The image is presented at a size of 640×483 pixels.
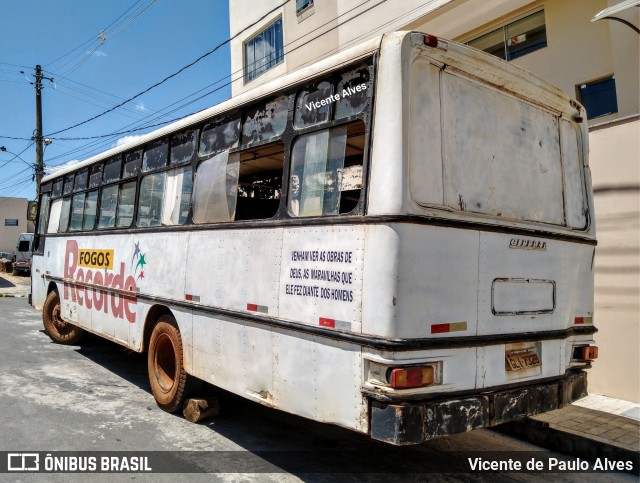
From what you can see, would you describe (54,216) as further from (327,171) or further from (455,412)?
(455,412)

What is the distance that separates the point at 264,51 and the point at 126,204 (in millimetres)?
11506

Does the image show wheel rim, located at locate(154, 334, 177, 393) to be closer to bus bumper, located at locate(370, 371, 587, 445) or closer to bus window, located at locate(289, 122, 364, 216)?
bus window, located at locate(289, 122, 364, 216)

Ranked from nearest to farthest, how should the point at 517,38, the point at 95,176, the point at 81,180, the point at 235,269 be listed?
the point at 235,269 → the point at 95,176 → the point at 81,180 → the point at 517,38

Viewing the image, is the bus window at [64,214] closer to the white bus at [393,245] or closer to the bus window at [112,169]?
the bus window at [112,169]

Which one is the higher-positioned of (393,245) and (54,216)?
(54,216)

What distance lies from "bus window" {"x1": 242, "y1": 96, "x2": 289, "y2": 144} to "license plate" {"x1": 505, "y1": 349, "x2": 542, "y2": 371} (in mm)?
2537

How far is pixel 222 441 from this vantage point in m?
4.81

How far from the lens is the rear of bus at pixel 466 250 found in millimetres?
3115

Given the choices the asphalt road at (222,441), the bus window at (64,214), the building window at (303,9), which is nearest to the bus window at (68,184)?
the bus window at (64,214)

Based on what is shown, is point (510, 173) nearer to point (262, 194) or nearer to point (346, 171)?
point (346, 171)

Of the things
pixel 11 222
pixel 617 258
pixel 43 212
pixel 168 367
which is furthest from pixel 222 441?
pixel 11 222

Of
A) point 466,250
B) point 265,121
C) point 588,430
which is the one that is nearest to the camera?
point 466,250

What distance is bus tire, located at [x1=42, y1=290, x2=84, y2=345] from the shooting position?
30.5 ft

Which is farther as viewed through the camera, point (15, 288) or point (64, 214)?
point (15, 288)
